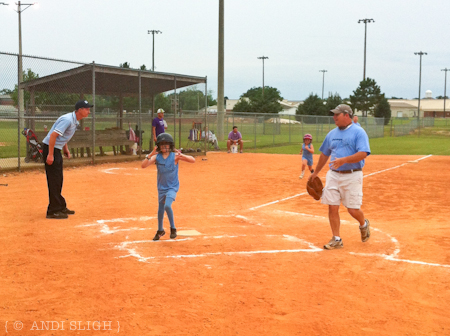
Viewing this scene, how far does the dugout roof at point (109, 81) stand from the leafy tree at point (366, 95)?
5588 cm

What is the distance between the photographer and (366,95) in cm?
7488

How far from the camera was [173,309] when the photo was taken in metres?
4.44

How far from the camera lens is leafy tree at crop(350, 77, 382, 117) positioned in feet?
245

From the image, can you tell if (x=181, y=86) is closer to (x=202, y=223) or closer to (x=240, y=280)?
(x=202, y=223)

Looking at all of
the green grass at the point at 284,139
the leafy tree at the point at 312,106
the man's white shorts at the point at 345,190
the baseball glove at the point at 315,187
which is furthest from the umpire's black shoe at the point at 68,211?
the leafy tree at the point at 312,106

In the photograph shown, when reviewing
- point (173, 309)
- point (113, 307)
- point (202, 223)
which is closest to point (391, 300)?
point (173, 309)

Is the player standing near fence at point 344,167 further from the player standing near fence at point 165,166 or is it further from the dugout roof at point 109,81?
the dugout roof at point 109,81

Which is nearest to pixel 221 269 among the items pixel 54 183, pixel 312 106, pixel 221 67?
pixel 54 183

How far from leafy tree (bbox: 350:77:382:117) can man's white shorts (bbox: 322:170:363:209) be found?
7106 cm

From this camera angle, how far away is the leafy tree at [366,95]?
245 ft

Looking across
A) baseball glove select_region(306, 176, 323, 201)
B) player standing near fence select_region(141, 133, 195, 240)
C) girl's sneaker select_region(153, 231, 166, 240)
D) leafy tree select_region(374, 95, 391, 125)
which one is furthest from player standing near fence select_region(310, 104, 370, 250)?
leafy tree select_region(374, 95, 391, 125)

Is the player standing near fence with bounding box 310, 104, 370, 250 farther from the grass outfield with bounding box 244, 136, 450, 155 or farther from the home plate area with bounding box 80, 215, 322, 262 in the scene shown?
the grass outfield with bounding box 244, 136, 450, 155

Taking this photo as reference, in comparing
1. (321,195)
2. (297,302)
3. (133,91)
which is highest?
(133,91)

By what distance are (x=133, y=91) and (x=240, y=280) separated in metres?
18.2
